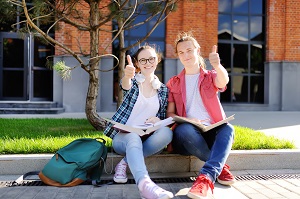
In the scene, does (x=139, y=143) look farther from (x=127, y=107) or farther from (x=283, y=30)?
(x=283, y=30)

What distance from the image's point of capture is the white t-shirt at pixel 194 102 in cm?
379

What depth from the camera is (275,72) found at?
12.7 metres

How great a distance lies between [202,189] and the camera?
10.1ft

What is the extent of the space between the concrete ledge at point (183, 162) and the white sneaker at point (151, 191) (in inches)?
39.5

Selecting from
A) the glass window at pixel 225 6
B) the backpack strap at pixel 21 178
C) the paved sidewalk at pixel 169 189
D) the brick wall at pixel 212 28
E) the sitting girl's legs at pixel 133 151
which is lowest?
the paved sidewalk at pixel 169 189

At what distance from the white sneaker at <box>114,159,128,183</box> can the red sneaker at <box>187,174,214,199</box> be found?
2.87ft

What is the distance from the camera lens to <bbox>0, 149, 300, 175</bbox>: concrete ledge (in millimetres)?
4004

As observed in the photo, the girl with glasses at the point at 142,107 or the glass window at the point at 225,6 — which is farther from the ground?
the glass window at the point at 225,6

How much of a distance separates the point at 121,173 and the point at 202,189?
984mm

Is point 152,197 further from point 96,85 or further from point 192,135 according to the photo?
point 96,85

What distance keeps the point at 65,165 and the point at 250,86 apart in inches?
415

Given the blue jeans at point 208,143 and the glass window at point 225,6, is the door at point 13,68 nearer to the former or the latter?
the glass window at point 225,6

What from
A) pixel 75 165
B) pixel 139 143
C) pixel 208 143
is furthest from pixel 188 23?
pixel 75 165

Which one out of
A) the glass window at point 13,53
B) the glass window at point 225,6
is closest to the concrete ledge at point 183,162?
the glass window at point 13,53
